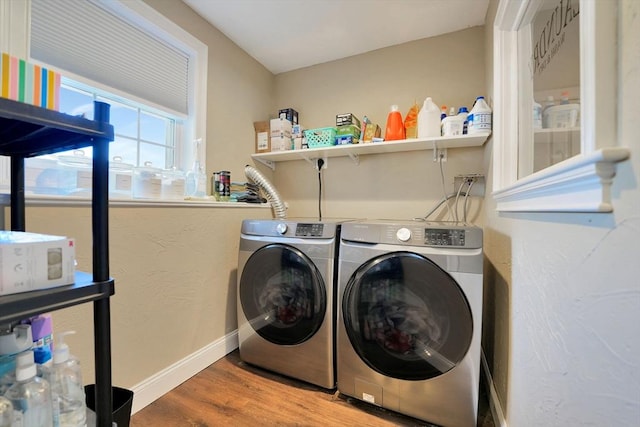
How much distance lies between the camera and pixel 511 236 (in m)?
1.06

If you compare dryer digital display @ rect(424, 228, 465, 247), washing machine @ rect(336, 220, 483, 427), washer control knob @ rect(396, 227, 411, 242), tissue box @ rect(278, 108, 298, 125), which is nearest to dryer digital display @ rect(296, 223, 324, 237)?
washing machine @ rect(336, 220, 483, 427)

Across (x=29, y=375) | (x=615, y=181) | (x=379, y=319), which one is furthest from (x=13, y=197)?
(x=615, y=181)

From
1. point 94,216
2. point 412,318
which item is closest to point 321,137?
point 412,318

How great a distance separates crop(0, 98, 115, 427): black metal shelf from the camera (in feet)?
1.85

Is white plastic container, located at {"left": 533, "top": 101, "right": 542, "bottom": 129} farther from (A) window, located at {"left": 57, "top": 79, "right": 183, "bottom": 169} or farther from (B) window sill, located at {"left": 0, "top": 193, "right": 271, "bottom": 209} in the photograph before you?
(A) window, located at {"left": 57, "top": 79, "right": 183, "bottom": 169}

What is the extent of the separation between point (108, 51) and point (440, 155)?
2057 mm

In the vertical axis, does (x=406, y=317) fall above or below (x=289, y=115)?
below

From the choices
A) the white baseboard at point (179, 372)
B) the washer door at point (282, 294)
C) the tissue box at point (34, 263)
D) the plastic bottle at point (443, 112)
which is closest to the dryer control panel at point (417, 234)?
the washer door at point (282, 294)

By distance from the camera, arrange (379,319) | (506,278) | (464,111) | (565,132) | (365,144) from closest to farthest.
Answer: (565,132) < (506,278) < (379,319) < (464,111) < (365,144)

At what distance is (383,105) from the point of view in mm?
2117

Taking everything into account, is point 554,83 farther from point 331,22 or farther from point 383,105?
point 331,22

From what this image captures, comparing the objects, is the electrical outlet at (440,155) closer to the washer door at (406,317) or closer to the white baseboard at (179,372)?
the washer door at (406,317)

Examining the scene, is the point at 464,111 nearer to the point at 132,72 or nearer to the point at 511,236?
the point at 511,236

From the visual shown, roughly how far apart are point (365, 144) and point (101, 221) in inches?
61.6
